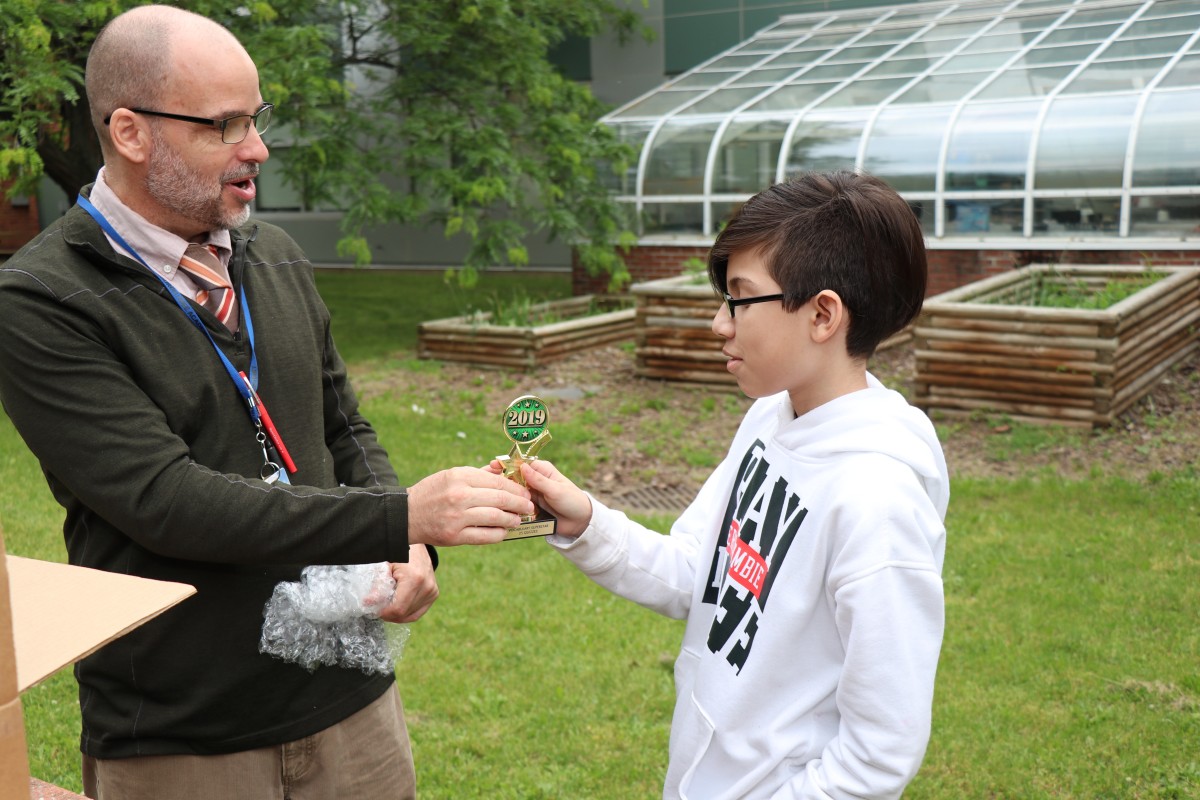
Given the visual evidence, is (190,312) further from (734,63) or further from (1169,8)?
(734,63)

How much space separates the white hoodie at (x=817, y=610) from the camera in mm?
1854

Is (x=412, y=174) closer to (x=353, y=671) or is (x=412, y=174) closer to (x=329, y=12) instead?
(x=329, y=12)

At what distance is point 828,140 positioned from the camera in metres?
13.9

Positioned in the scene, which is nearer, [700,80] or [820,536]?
[820,536]

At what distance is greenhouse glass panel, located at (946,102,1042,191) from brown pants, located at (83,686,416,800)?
1148cm

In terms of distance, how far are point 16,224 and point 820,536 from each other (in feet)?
87.8

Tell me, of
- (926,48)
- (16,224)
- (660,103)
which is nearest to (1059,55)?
(926,48)

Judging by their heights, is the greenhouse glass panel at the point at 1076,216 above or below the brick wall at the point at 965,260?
above

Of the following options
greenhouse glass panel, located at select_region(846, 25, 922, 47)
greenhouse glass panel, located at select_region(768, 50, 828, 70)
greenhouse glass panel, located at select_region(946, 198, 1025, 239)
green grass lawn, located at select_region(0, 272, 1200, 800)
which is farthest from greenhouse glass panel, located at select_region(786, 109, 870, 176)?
green grass lawn, located at select_region(0, 272, 1200, 800)

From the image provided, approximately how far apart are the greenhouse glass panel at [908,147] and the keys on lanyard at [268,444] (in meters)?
11.5

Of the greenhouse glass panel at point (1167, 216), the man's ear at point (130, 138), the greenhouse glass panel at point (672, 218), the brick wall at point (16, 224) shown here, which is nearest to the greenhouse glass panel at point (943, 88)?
the greenhouse glass panel at point (1167, 216)

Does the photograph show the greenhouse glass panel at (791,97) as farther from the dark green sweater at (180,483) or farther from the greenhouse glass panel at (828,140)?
the dark green sweater at (180,483)

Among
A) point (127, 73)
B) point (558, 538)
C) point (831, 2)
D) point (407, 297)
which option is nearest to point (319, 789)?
point (558, 538)

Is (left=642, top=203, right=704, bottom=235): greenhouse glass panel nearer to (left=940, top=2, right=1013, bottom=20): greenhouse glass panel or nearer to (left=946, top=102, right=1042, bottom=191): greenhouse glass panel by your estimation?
(left=946, top=102, right=1042, bottom=191): greenhouse glass panel
